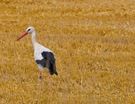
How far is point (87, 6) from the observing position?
2247 centimetres

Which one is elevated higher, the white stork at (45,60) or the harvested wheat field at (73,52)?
the white stork at (45,60)

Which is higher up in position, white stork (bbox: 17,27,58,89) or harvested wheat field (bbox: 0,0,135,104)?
white stork (bbox: 17,27,58,89)

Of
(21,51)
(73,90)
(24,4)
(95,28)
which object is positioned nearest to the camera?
(73,90)

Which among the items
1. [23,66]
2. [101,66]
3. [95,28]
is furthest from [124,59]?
[95,28]

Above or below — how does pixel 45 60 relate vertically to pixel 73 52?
above

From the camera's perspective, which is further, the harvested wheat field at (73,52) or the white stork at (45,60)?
the white stork at (45,60)

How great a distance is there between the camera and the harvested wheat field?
9219 millimetres

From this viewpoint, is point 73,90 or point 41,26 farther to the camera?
point 41,26

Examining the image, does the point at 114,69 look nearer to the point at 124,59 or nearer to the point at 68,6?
the point at 124,59

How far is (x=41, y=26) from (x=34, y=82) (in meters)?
7.62

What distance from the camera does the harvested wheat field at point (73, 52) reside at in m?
9.22

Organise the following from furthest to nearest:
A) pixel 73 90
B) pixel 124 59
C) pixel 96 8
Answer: pixel 96 8 → pixel 124 59 → pixel 73 90

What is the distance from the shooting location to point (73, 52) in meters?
13.0

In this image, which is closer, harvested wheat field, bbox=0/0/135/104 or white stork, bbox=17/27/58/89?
harvested wheat field, bbox=0/0/135/104
